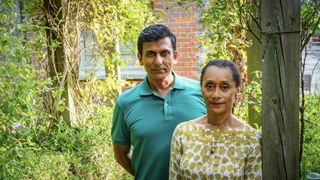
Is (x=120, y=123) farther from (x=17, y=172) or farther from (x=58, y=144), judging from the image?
(x=58, y=144)

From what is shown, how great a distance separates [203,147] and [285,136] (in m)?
0.49

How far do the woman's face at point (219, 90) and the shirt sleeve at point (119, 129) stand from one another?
3.04 ft

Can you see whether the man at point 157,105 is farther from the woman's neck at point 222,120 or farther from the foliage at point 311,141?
the foliage at point 311,141

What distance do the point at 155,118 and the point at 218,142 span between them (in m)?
0.64

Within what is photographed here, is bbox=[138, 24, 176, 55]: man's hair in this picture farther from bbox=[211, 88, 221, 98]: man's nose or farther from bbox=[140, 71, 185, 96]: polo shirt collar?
bbox=[211, 88, 221, 98]: man's nose

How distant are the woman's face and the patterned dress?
116mm

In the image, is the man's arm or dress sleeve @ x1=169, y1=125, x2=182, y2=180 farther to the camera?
the man's arm

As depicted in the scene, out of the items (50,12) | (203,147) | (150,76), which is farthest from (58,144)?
(203,147)

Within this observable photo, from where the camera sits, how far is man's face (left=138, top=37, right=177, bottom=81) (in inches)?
97.6

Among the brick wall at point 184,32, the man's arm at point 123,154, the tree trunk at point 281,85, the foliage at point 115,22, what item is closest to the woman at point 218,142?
the tree trunk at point 281,85

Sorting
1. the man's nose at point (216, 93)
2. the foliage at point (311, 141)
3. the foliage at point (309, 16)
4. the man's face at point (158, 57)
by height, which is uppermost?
the foliage at point (309, 16)

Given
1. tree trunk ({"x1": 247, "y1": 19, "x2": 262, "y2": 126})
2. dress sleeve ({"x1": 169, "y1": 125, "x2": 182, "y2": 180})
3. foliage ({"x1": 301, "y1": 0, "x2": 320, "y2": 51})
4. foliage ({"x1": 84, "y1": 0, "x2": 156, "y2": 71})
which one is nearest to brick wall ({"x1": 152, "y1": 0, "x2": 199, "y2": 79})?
foliage ({"x1": 84, "y1": 0, "x2": 156, "y2": 71})

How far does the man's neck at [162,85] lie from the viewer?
8.50 ft

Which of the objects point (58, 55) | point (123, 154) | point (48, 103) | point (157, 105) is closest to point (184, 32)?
point (58, 55)
